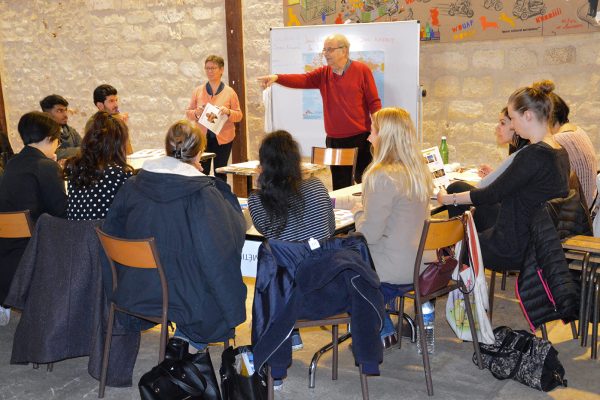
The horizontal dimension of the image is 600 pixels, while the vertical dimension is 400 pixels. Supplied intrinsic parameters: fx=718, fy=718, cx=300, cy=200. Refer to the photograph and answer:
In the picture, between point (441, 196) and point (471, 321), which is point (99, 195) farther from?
point (471, 321)

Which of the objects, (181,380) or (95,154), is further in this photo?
(95,154)

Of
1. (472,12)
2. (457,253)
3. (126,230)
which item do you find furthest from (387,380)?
(472,12)

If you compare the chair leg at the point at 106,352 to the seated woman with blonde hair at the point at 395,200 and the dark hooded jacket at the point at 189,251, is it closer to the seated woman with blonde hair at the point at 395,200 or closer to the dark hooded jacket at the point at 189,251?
the dark hooded jacket at the point at 189,251

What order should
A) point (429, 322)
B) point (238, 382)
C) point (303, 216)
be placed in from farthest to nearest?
point (429, 322) → point (303, 216) → point (238, 382)

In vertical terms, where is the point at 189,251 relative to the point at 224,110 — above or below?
below

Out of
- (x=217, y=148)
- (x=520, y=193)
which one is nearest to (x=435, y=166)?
(x=520, y=193)

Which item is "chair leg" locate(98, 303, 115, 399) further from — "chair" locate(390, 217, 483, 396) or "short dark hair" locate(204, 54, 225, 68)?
"short dark hair" locate(204, 54, 225, 68)

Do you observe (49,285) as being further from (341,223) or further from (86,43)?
(86,43)

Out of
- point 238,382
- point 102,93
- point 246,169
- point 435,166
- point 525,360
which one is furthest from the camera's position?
point 102,93

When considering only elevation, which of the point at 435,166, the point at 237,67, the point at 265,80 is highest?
the point at 237,67

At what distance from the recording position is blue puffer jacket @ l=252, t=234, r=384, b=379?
272 centimetres

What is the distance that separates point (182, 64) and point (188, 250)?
16.0ft

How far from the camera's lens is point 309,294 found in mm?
2857

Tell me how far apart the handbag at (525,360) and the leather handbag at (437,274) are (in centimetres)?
38
